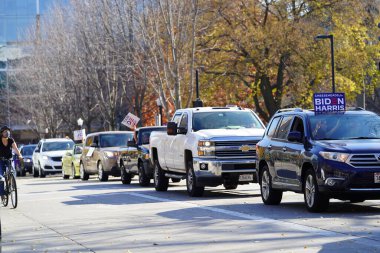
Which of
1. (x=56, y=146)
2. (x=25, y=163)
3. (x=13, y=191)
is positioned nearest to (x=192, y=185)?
(x=13, y=191)

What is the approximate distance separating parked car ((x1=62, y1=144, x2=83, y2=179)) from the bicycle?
18.1 metres

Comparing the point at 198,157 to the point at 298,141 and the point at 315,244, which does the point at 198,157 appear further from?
the point at 315,244

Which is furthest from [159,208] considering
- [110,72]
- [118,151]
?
[110,72]

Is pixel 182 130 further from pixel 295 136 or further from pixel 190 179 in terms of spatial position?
pixel 295 136

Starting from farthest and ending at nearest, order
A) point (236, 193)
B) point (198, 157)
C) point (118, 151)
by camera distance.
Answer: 1. point (118, 151)
2. point (236, 193)
3. point (198, 157)

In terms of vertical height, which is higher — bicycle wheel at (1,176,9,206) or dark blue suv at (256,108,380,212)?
dark blue suv at (256,108,380,212)

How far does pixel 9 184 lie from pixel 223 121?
534 cm

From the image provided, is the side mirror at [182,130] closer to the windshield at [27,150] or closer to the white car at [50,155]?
the white car at [50,155]

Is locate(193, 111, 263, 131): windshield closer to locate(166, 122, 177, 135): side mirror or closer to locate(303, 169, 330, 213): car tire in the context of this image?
locate(166, 122, 177, 135): side mirror

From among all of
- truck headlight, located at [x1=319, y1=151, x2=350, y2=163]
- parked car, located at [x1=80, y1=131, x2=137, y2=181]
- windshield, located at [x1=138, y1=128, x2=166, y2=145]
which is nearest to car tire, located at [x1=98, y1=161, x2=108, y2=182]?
parked car, located at [x1=80, y1=131, x2=137, y2=181]

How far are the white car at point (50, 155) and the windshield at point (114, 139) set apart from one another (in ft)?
37.1

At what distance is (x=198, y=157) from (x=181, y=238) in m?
8.88

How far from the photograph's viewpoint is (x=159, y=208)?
19172 millimetres

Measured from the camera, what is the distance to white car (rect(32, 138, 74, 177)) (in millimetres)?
46844
